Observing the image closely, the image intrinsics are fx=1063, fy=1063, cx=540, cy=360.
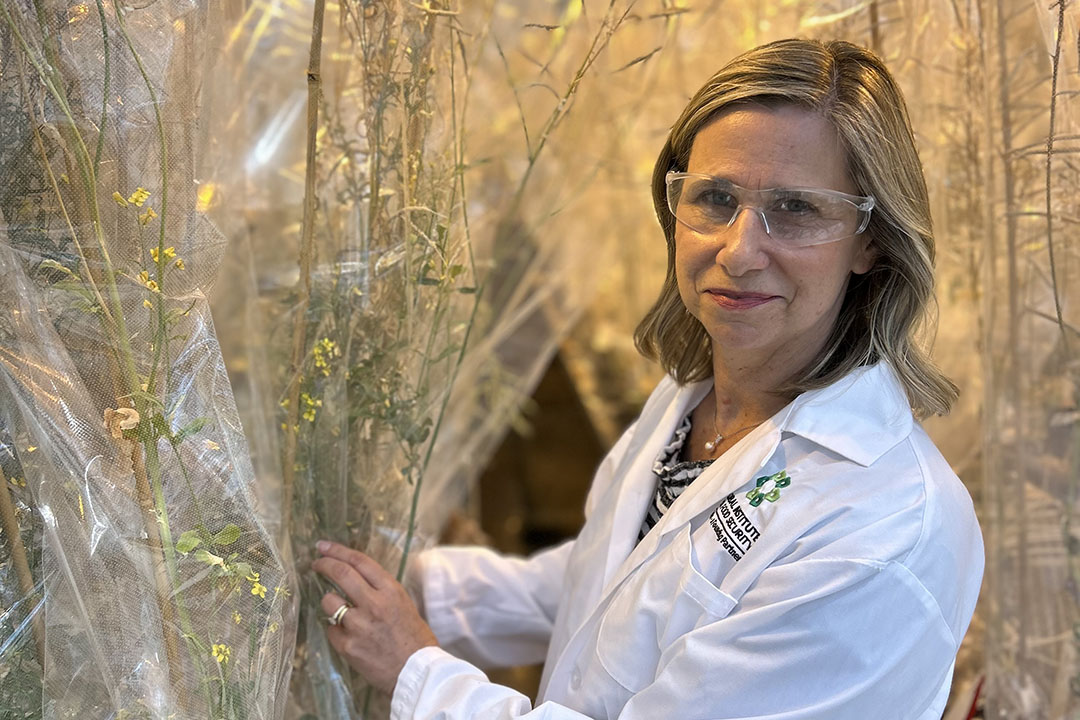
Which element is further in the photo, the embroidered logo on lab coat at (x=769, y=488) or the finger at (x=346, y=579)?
the finger at (x=346, y=579)

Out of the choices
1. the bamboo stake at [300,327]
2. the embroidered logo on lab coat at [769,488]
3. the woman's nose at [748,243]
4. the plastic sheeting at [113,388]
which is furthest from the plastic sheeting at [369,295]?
the embroidered logo on lab coat at [769,488]

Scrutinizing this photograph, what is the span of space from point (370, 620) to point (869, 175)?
2.38 ft

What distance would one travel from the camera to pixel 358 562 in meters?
1.24

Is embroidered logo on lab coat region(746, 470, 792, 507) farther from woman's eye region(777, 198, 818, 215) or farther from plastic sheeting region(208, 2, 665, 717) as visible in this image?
plastic sheeting region(208, 2, 665, 717)

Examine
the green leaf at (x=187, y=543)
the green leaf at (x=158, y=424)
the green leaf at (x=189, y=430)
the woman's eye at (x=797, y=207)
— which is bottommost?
the green leaf at (x=187, y=543)

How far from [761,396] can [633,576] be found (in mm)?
254

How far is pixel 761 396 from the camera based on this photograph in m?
1.22

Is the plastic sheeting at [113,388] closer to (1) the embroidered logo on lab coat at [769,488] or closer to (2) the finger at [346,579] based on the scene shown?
(2) the finger at [346,579]

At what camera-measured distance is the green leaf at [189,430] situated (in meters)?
0.96

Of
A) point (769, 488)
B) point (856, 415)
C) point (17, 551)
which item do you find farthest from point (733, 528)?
point (17, 551)

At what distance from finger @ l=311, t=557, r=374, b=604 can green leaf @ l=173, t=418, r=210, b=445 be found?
0.30 m

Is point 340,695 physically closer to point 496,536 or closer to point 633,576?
point 633,576

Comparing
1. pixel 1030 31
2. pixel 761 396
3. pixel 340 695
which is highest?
pixel 1030 31

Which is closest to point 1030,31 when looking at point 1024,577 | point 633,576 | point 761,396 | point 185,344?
point 761,396
